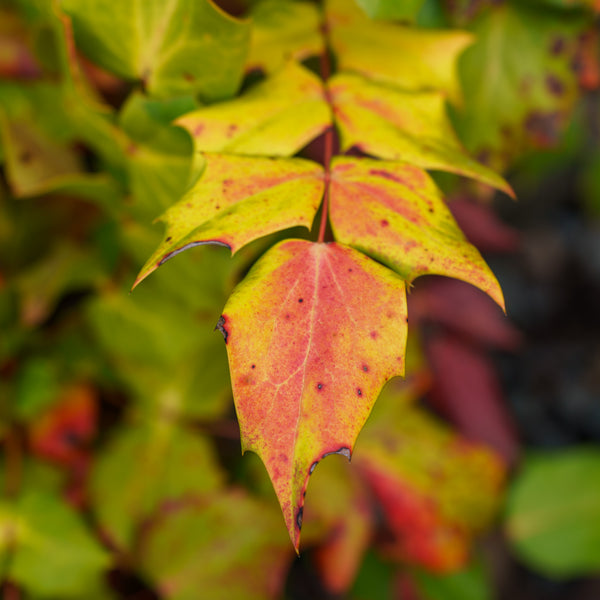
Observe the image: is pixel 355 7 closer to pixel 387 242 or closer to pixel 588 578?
pixel 387 242

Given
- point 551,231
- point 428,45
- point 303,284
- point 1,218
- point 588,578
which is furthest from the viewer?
point 551,231

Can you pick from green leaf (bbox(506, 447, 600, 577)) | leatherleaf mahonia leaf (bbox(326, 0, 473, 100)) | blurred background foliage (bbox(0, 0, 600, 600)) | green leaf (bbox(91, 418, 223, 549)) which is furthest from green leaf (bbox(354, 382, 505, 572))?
leatherleaf mahonia leaf (bbox(326, 0, 473, 100))

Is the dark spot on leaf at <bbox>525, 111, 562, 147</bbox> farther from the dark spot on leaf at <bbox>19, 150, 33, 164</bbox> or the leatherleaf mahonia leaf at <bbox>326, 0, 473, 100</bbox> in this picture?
the dark spot on leaf at <bbox>19, 150, 33, 164</bbox>

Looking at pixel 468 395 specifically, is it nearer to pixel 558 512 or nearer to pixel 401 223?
pixel 558 512

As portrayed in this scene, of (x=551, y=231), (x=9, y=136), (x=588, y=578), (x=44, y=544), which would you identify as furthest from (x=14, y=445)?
(x=551, y=231)

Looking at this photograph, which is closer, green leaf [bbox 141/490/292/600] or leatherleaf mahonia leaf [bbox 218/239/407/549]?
leatherleaf mahonia leaf [bbox 218/239/407/549]

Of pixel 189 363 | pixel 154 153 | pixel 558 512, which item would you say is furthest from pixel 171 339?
pixel 558 512

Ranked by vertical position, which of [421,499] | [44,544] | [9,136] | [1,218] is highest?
[9,136]
